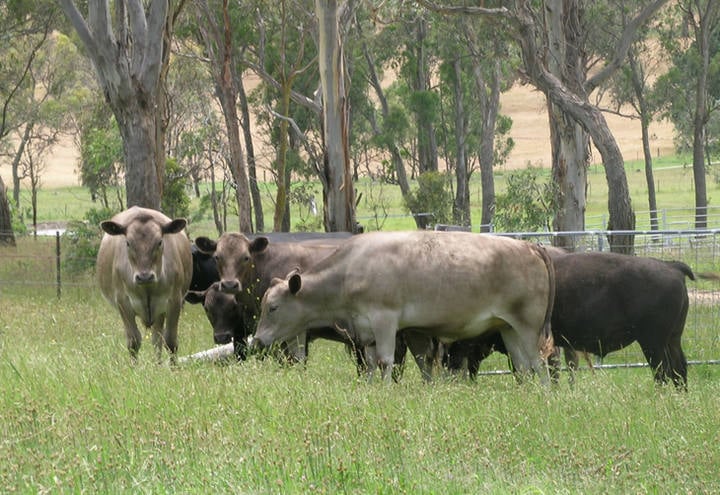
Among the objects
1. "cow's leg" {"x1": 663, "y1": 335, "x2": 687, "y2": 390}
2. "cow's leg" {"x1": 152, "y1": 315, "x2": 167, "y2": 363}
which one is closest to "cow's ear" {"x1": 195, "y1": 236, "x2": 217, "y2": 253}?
"cow's leg" {"x1": 152, "y1": 315, "x2": 167, "y2": 363}

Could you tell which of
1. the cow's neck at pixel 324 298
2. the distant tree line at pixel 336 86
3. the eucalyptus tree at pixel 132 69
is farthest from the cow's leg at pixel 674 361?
the eucalyptus tree at pixel 132 69

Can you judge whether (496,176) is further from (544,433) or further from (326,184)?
(544,433)

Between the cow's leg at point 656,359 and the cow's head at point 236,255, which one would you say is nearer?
the cow's leg at point 656,359

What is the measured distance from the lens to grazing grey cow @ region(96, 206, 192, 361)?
12109 mm

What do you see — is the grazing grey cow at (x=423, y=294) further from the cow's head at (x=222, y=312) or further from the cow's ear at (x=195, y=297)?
the cow's ear at (x=195, y=297)

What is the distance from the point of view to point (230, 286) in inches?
467

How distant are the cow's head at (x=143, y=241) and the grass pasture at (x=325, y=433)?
1.42 meters

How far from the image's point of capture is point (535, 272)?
11.0 m

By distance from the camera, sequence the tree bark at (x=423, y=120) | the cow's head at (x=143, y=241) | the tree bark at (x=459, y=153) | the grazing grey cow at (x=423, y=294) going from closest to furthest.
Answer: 1. the grazing grey cow at (x=423, y=294)
2. the cow's head at (x=143, y=241)
3. the tree bark at (x=459, y=153)
4. the tree bark at (x=423, y=120)

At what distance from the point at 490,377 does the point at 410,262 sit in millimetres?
2288

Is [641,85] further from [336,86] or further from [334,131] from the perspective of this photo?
[334,131]

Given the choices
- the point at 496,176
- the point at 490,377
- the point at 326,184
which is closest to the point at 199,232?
the point at 326,184

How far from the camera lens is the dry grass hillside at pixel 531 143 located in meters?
107

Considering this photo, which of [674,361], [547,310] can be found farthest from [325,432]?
[674,361]
